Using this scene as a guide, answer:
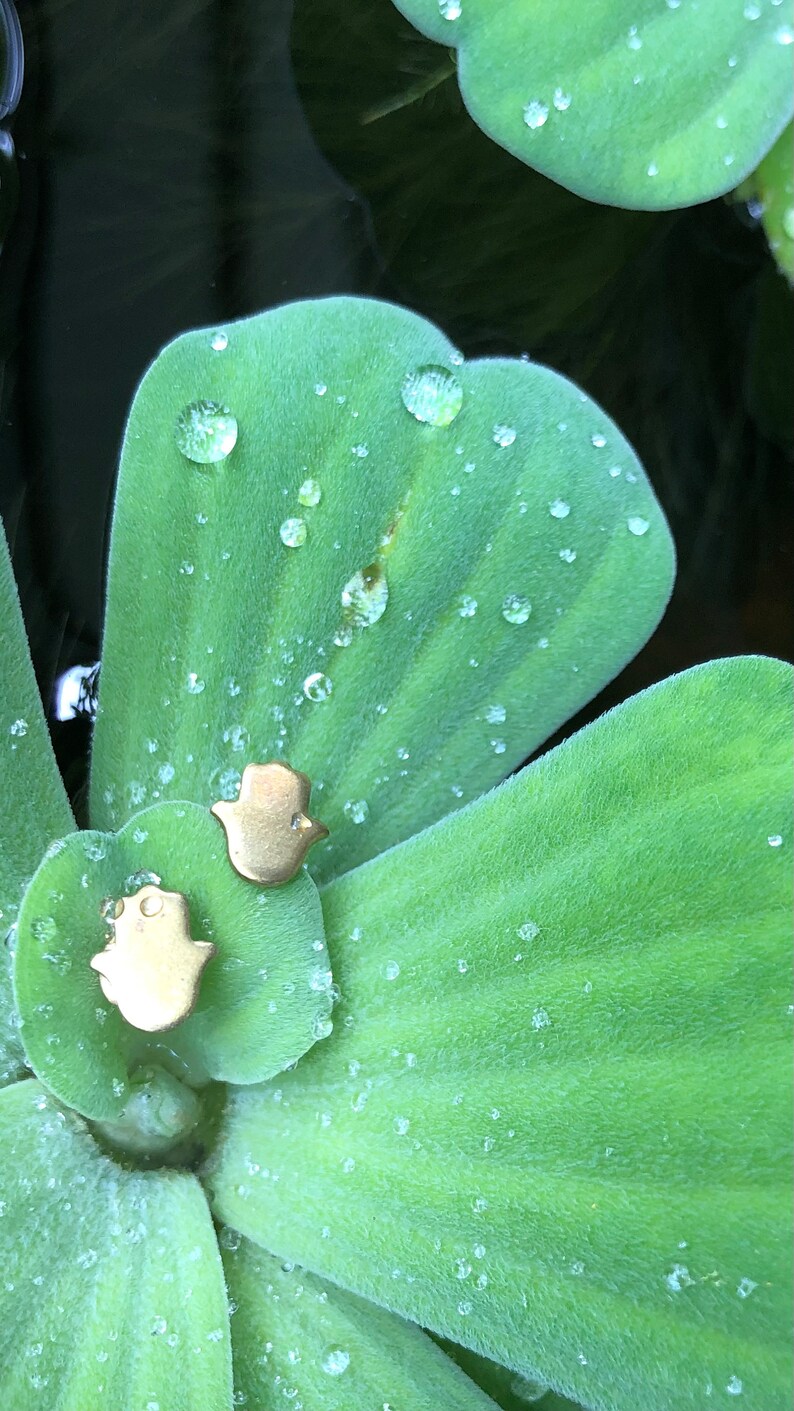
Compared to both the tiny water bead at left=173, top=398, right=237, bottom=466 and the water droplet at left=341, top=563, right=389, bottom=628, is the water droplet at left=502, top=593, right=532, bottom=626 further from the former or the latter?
the tiny water bead at left=173, top=398, right=237, bottom=466

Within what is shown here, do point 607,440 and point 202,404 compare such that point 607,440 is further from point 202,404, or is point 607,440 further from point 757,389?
point 757,389

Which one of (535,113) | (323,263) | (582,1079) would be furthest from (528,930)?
(323,263)

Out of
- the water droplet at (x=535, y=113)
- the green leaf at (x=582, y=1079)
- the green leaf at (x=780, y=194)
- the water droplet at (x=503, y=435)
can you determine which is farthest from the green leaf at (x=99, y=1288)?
the green leaf at (x=780, y=194)

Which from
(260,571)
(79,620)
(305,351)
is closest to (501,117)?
(305,351)

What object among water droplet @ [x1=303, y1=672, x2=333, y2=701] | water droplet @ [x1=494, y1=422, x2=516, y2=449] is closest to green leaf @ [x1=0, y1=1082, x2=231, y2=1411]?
water droplet @ [x1=303, y1=672, x2=333, y2=701]

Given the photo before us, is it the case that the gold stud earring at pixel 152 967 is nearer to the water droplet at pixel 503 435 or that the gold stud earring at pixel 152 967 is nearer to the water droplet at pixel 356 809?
the water droplet at pixel 356 809
